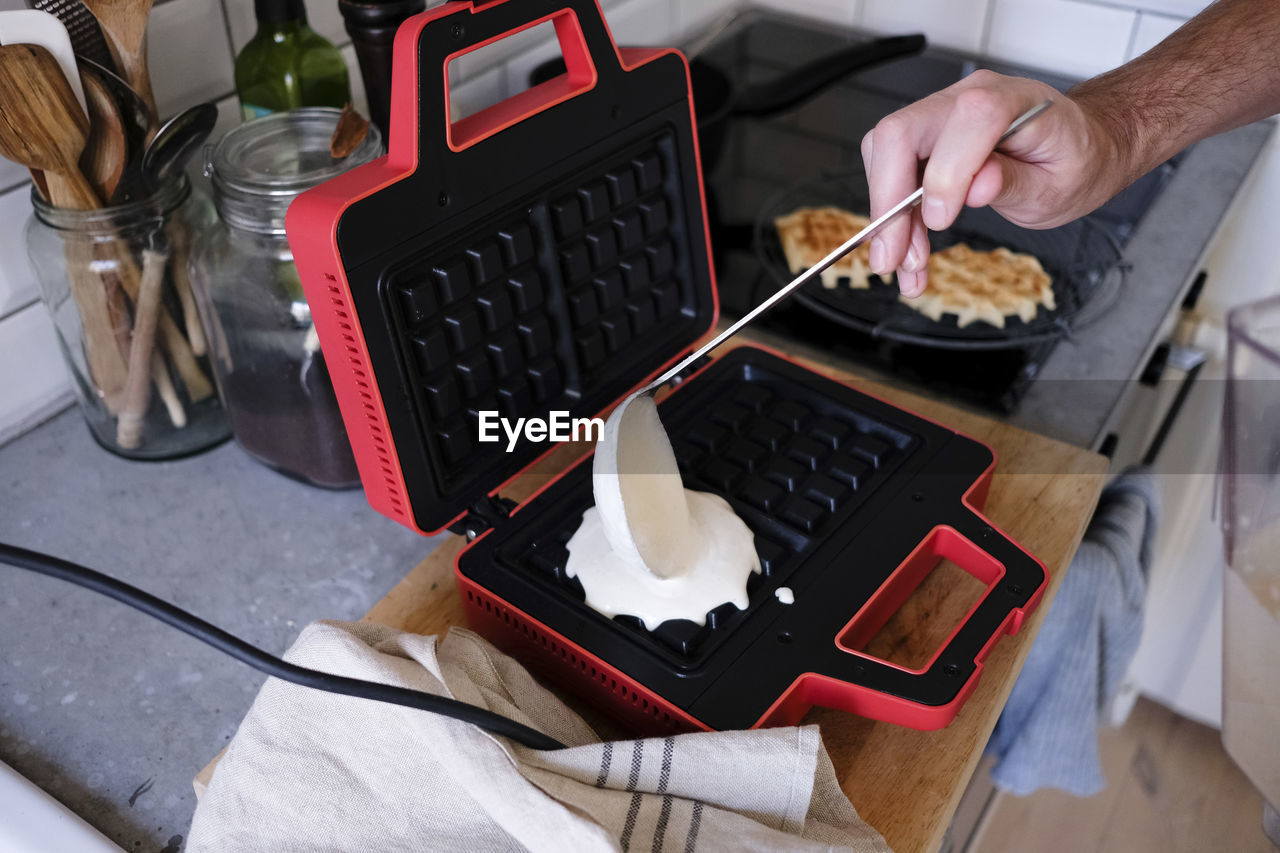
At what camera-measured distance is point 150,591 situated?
84 centimetres

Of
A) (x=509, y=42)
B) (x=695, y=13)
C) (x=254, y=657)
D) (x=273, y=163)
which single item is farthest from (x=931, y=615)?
(x=695, y=13)

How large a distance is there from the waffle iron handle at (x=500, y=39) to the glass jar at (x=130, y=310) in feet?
0.92

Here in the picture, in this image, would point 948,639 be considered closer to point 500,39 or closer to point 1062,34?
point 500,39

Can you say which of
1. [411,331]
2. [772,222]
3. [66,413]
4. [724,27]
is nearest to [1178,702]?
[772,222]

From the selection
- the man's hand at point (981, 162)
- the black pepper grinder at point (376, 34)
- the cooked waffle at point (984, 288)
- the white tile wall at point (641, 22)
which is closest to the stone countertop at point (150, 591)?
the black pepper grinder at point (376, 34)

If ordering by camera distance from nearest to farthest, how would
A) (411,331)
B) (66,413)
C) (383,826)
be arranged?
1. (383,826)
2. (411,331)
3. (66,413)

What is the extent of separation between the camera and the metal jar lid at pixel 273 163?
0.77m

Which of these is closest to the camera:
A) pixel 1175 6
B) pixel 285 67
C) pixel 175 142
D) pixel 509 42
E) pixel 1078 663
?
pixel 175 142

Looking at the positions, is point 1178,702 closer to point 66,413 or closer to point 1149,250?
point 1149,250

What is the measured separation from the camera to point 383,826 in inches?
23.9

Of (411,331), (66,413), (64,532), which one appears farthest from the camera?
(66,413)

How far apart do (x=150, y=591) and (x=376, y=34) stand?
49cm

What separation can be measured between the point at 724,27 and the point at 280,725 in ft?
4.38

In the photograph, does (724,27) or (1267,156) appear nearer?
(1267,156)
